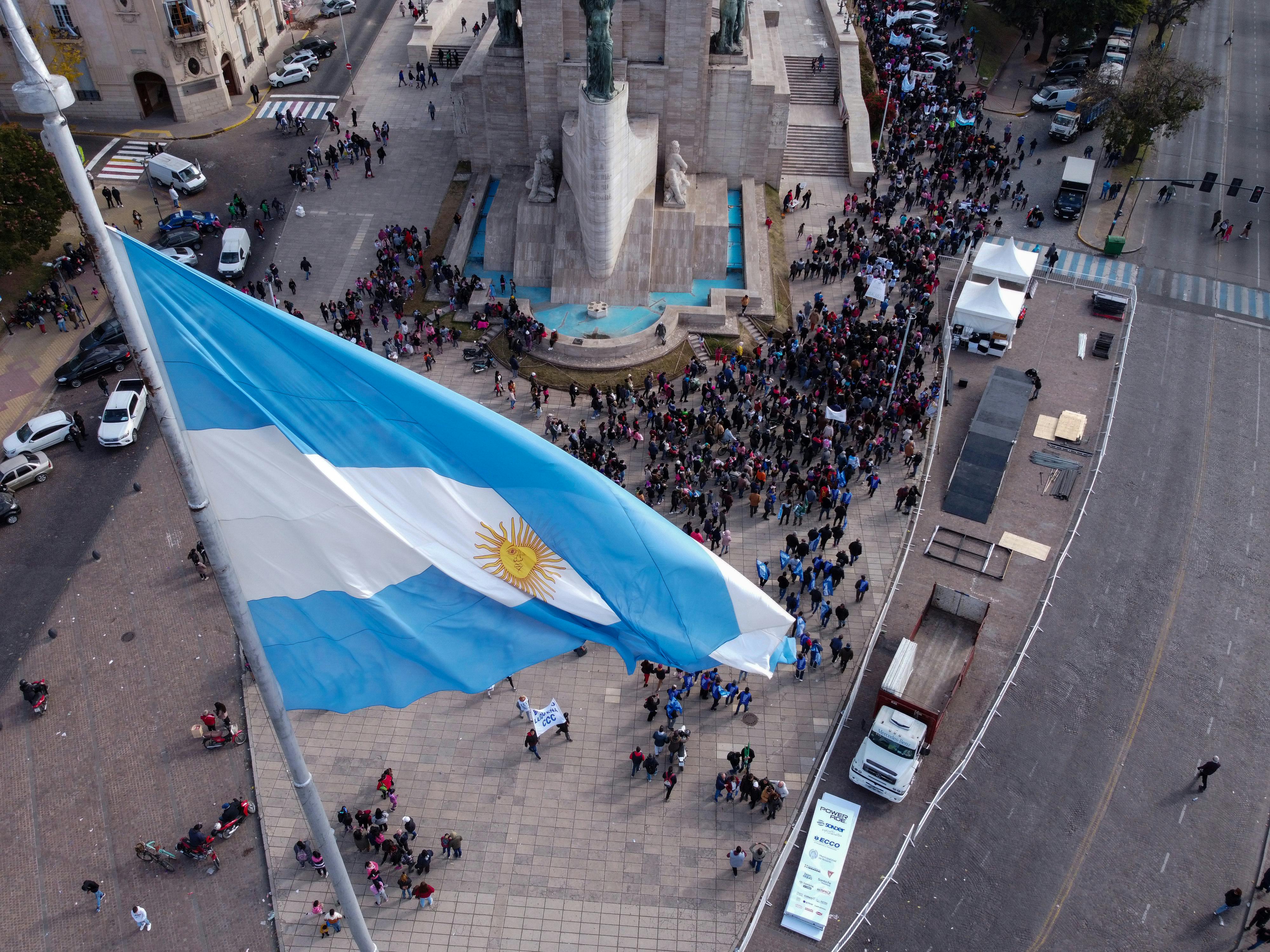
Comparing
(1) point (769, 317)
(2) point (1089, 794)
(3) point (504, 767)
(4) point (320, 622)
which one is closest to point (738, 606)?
(4) point (320, 622)

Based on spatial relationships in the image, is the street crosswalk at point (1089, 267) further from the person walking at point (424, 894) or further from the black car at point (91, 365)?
the black car at point (91, 365)

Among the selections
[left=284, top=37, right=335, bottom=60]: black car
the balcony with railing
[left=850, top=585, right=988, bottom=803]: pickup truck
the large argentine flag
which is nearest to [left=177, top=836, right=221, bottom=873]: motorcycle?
the large argentine flag

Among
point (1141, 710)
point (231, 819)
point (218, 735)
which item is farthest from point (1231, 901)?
point (218, 735)

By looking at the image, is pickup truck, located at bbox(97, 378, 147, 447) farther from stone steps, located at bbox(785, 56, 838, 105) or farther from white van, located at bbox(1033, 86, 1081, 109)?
white van, located at bbox(1033, 86, 1081, 109)

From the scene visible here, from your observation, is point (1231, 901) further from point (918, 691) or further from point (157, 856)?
point (157, 856)

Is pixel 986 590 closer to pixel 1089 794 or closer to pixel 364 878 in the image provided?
pixel 1089 794
